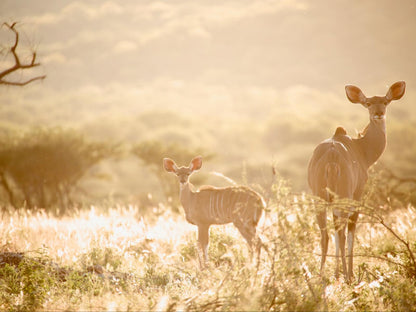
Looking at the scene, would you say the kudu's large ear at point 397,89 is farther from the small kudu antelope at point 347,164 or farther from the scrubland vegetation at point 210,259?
the scrubland vegetation at point 210,259

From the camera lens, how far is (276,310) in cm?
451

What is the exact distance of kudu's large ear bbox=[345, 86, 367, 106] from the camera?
7.12 m

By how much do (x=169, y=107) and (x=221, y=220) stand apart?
321ft

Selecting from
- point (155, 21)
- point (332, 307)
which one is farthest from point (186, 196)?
point (155, 21)

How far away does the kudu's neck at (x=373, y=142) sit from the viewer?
7035 millimetres

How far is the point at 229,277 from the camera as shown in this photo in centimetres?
459

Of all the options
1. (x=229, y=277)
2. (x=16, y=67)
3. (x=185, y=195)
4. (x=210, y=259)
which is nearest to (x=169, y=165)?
(x=185, y=195)

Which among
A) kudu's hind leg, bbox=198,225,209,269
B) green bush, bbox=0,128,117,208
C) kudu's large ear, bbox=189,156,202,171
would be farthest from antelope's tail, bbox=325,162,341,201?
green bush, bbox=0,128,117,208

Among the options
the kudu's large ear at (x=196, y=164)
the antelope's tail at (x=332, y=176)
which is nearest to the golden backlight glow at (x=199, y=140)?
the antelope's tail at (x=332, y=176)

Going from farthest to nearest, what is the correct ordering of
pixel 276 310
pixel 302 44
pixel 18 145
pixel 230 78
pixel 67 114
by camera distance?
pixel 302 44 < pixel 230 78 < pixel 67 114 < pixel 18 145 < pixel 276 310

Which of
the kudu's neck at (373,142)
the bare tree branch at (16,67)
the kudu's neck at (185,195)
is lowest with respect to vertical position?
the kudu's neck at (185,195)

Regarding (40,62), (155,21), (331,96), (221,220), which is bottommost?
(221,220)

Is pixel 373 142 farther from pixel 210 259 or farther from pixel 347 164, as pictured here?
pixel 210 259

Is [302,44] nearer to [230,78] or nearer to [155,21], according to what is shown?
[230,78]
